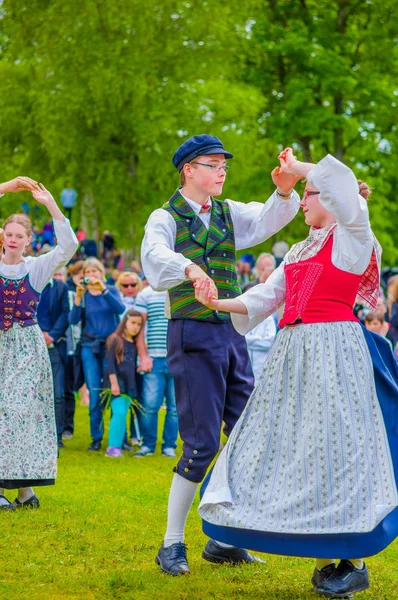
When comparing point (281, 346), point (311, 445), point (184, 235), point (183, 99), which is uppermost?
point (183, 99)

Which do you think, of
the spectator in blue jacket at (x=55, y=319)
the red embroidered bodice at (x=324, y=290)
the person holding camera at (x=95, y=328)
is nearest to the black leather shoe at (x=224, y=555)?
the red embroidered bodice at (x=324, y=290)

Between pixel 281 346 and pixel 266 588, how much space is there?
1182 mm

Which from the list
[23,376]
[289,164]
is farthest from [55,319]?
[289,164]

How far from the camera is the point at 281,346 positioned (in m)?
5.01

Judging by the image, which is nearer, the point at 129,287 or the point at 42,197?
the point at 42,197

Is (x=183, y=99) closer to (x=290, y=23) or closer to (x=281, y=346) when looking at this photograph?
(x=290, y=23)

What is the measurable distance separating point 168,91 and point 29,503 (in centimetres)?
1517

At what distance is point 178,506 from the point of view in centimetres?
541

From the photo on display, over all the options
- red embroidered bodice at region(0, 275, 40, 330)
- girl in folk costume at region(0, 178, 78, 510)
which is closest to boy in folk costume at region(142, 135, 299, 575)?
girl in folk costume at region(0, 178, 78, 510)

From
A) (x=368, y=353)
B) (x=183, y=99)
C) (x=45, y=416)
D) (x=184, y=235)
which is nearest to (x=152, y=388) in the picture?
(x=45, y=416)

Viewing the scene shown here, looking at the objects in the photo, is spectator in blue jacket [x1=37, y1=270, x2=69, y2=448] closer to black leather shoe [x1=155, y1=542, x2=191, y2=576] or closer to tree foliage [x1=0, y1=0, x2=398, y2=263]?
black leather shoe [x1=155, y1=542, x2=191, y2=576]

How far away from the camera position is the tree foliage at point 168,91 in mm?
20641

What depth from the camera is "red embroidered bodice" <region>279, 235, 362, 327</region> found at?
4875 mm

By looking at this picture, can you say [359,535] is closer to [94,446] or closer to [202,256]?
[202,256]
